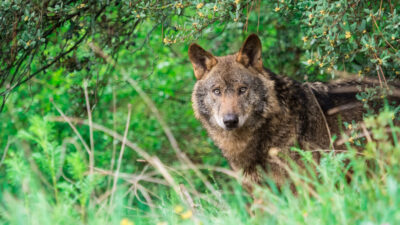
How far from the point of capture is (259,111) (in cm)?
474

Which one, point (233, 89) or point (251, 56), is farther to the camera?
point (251, 56)

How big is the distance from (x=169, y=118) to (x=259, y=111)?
398cm

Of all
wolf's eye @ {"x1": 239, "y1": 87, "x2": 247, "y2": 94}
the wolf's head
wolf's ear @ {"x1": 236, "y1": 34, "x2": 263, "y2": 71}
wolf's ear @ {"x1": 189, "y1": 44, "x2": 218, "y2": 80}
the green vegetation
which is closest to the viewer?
the green vegetation

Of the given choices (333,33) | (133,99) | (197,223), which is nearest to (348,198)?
(197,223)

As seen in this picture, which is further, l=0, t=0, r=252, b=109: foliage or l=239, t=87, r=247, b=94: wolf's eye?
l=239, t=87, r=247, b=94: wolf's eye

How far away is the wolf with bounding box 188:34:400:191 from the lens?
4.65 meters

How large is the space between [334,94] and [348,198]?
2611 mm

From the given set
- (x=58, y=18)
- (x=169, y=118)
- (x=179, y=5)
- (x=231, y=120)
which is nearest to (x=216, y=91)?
(x=231, y=120)

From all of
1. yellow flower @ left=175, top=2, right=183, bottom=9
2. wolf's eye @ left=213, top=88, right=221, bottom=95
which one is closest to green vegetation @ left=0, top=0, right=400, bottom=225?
yellow flower @ left=175, top=2, right=183, bottom=9

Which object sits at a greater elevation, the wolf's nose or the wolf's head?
the wolf's head

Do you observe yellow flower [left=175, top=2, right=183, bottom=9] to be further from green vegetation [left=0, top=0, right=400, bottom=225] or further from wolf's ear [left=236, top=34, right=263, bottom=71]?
wolf's ear [left=236, top=34, right=263, bottom=71]

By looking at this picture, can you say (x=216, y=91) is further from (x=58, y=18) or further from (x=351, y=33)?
(x=58, y=18)

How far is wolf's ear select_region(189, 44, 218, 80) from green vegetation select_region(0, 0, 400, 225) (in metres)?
0.27

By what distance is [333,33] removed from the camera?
405 centimetres
